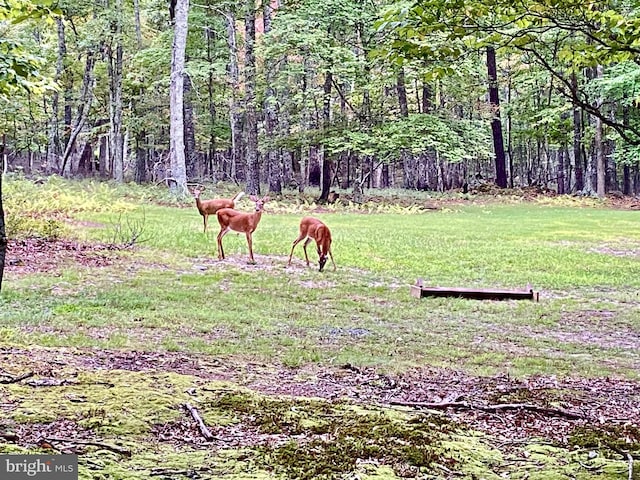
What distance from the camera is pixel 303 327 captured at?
6.85 m

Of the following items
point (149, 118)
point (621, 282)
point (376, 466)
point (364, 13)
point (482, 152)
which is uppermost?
point (364, 13)

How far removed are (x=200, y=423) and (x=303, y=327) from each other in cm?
444

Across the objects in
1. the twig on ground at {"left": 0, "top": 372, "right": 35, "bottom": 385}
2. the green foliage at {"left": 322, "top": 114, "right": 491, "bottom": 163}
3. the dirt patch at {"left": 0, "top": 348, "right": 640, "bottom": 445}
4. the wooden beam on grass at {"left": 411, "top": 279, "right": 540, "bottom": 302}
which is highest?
the green foliage at {"left": 322, "top": 114, "right": 491, "bottom": 163}

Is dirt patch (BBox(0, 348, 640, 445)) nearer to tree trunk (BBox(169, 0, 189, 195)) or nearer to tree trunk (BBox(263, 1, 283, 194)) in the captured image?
tree trunk (BBox(169, 0, 189, 195))

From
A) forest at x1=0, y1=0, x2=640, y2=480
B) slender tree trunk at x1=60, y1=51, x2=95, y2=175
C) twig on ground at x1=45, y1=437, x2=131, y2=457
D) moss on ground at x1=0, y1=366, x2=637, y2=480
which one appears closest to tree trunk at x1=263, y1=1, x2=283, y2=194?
forest at x1=0, y1=0, x2=640, y2=480

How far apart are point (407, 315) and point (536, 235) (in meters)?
10.1

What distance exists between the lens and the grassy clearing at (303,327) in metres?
2.20

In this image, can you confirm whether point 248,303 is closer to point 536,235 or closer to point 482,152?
point 536,235

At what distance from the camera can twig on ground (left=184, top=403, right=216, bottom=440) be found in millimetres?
2312

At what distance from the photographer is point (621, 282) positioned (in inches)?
412

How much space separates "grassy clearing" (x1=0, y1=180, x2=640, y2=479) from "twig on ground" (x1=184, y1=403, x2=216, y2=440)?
0.05m

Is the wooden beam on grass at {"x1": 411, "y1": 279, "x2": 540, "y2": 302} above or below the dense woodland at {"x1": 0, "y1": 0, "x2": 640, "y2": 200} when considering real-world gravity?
below

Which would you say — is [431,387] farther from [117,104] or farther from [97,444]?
[117,104]

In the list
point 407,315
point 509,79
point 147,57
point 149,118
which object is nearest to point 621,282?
point 407,315
